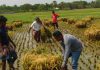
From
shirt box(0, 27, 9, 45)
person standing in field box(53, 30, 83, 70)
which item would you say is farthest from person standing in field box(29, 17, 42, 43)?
person standing in field box(53, 30, 83, 70)

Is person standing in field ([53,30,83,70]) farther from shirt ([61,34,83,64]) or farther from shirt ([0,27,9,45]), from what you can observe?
shirt ([0,27,9,45])

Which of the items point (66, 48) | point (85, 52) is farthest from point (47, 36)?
point (66, 48)

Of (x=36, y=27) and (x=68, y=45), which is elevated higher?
(x=68, y=45)

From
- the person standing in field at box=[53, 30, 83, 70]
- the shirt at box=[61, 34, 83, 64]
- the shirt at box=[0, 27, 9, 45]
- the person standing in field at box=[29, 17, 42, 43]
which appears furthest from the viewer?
the person standing in field at box=[29, 17, 42, 43]

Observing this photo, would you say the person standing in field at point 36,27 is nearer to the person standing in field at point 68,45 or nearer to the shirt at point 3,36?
the shirt at point 3,36

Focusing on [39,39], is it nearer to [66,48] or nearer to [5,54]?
[5,54]

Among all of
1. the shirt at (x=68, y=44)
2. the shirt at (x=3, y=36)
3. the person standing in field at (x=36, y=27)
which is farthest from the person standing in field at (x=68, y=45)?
the person standing in field at (x=36, y=27)

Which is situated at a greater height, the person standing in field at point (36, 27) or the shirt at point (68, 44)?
the shirt at point (68, 44)

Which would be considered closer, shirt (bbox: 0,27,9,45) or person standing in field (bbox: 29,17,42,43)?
shirt (bbox: 0,27,9,45)

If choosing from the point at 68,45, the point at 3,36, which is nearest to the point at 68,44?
the point at 68,45

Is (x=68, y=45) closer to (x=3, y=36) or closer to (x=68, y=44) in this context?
(x=68, y=44)

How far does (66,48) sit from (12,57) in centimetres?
212

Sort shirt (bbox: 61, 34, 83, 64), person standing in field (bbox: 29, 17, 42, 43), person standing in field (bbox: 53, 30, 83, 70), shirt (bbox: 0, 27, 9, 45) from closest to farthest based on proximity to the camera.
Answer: person standing in field (bbox: 53, 30, 83, 70), shirt (bbox: 61, 34, 83, 64), shirt (bbox: 0, 27, 9, 45), person standing in field (bbox: 29, 17, 42, 43)

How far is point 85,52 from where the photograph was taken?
53.0 feet
